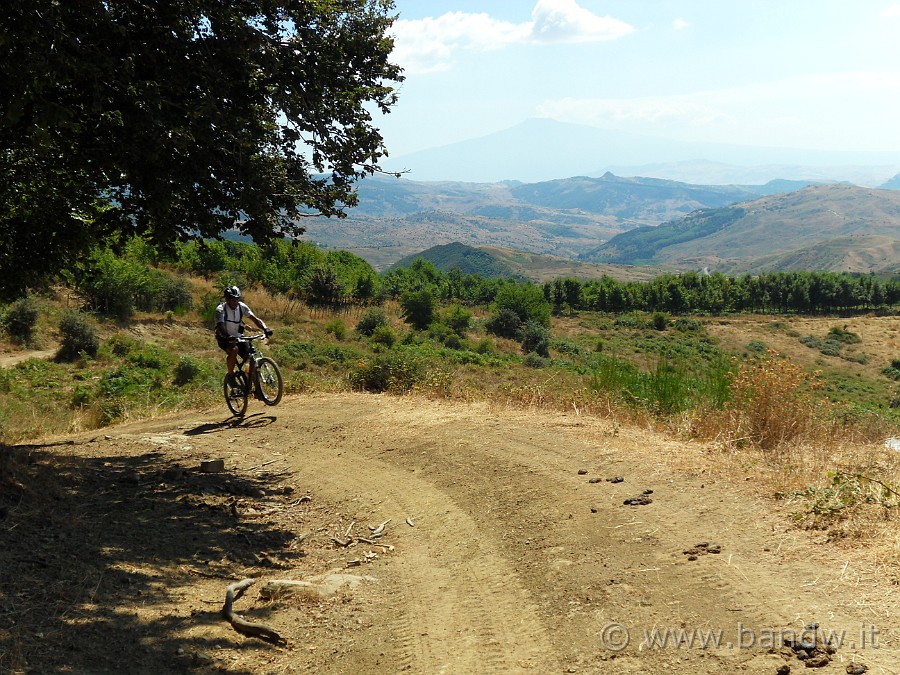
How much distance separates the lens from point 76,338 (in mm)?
23375

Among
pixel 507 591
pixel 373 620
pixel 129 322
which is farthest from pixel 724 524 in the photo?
pixel 129 322

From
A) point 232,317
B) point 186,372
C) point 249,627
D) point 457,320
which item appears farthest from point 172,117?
point 457,320

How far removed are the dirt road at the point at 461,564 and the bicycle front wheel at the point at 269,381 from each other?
2.89 m

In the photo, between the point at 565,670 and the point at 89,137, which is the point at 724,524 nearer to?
the point at 565,670

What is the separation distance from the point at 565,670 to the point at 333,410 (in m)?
8.17

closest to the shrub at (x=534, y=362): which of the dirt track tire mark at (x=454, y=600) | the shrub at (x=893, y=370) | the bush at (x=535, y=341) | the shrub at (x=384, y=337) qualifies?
the bush at (x=535, y=341)

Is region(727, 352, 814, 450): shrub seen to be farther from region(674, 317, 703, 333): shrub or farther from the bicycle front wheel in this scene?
region(674, 317, 703, 333): shrub

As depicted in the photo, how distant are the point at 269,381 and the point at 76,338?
15.8 meters

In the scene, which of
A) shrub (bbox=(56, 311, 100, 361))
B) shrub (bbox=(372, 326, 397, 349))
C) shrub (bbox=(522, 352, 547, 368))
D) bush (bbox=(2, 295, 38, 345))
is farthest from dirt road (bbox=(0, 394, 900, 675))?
shrub (bbox=(522, 352, 547, 368))

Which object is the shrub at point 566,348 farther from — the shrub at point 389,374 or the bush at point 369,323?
the shrub at point 389,374

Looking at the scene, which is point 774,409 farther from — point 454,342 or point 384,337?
point 454,342

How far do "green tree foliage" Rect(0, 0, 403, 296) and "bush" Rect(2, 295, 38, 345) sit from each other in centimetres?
1797

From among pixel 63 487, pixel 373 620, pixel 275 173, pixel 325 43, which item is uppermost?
pixel 325 43

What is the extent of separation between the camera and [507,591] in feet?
15.9
